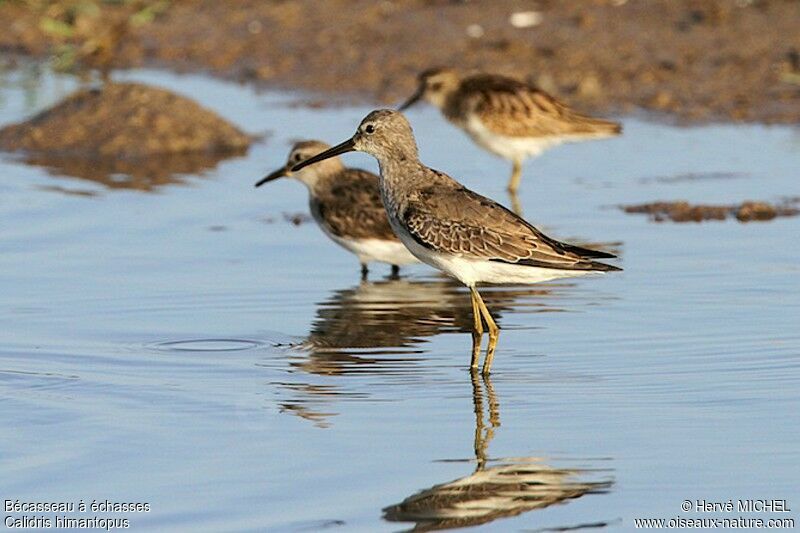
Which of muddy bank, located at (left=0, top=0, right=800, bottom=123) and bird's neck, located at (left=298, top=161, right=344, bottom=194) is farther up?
muddy bank, located at (left=0, top=0, right=800, bottom=123)

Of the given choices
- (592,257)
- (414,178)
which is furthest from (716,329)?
(414,178)

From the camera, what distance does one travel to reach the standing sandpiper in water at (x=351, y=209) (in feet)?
35.2

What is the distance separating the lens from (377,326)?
9312 mm

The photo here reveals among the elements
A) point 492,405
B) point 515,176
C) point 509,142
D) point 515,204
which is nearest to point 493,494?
point 492,405

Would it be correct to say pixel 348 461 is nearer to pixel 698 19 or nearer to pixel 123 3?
pixel 698 19

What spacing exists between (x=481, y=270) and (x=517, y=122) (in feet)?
18.1

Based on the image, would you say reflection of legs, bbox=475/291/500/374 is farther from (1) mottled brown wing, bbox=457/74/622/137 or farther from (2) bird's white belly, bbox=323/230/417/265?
(1) mottled brown wing, bbox=457/74/622/137

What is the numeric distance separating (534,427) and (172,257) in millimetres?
4357

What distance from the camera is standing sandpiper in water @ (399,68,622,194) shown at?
13.9 metres

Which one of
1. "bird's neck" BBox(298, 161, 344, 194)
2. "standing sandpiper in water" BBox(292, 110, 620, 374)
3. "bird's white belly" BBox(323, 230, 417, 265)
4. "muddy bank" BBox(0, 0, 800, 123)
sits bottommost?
"bird's white belly" BBox(323, 230, 417, 265)

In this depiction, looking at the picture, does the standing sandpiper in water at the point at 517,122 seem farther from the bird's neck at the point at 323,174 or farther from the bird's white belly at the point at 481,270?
the bird's white belly at the point at 481,270

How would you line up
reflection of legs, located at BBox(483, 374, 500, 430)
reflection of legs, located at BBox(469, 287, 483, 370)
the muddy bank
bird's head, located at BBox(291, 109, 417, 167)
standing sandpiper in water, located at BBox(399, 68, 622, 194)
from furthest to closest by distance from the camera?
the muddy bank < standing sandpiper in water, located at BBox(399, 68, 622, 194) < bird's head, located at BBox(291, 109, 417, 167) < reflection of legs, located at BBox(469, 287, 483, 370) < reflection of legs, located at BBox(483, 374, 500, 430)

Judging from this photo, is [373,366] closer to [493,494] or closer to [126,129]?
[493,494]

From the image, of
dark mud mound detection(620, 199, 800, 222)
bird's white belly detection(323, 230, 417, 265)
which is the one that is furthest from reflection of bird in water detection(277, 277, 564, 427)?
dark mud mound detection(620, 199, 800, 222)
